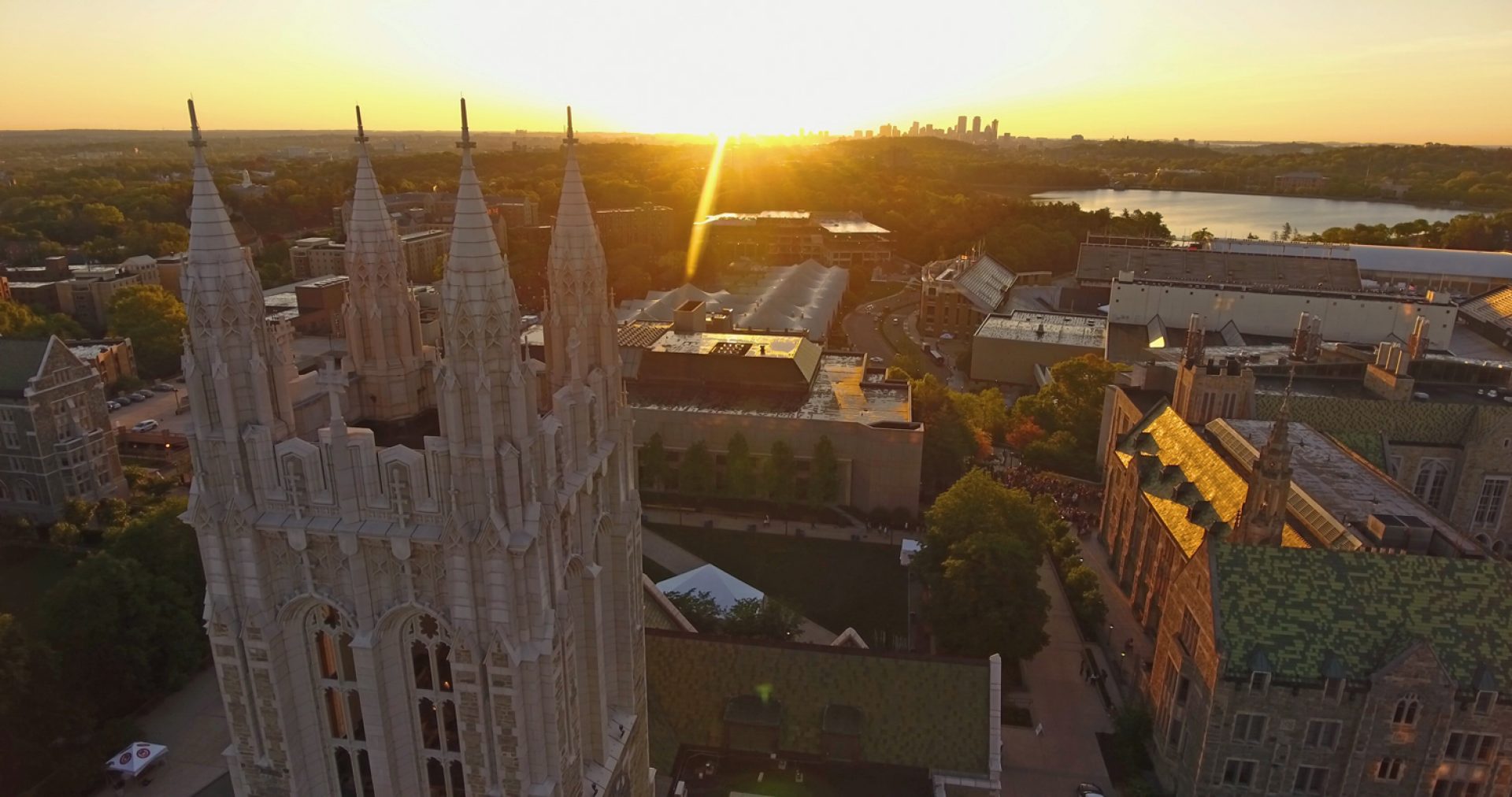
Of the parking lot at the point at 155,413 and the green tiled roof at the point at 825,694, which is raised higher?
the green tiled roof at the point at 825,694

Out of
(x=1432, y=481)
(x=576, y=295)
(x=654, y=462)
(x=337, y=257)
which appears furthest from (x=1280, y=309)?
(x=337, y=257)

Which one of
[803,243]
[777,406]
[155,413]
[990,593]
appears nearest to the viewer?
A: [990,593]

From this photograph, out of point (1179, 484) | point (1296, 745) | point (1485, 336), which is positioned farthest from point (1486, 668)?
point (1485, 336)

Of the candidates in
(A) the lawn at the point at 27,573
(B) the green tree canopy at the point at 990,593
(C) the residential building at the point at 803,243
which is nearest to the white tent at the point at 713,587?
(B) the green tree canopy at the point at 990,593

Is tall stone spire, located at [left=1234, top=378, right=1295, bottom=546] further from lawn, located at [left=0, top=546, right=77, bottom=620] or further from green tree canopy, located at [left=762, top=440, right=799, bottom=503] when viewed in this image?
lawn, located at [left=0, top=546, right=77, bottom=620]

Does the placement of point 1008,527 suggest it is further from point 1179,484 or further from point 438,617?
point 438,617

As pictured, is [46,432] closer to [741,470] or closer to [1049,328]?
[741,470]

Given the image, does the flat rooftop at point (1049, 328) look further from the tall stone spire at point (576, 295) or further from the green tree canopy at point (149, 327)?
the green tree canopy at point (149, 327)
